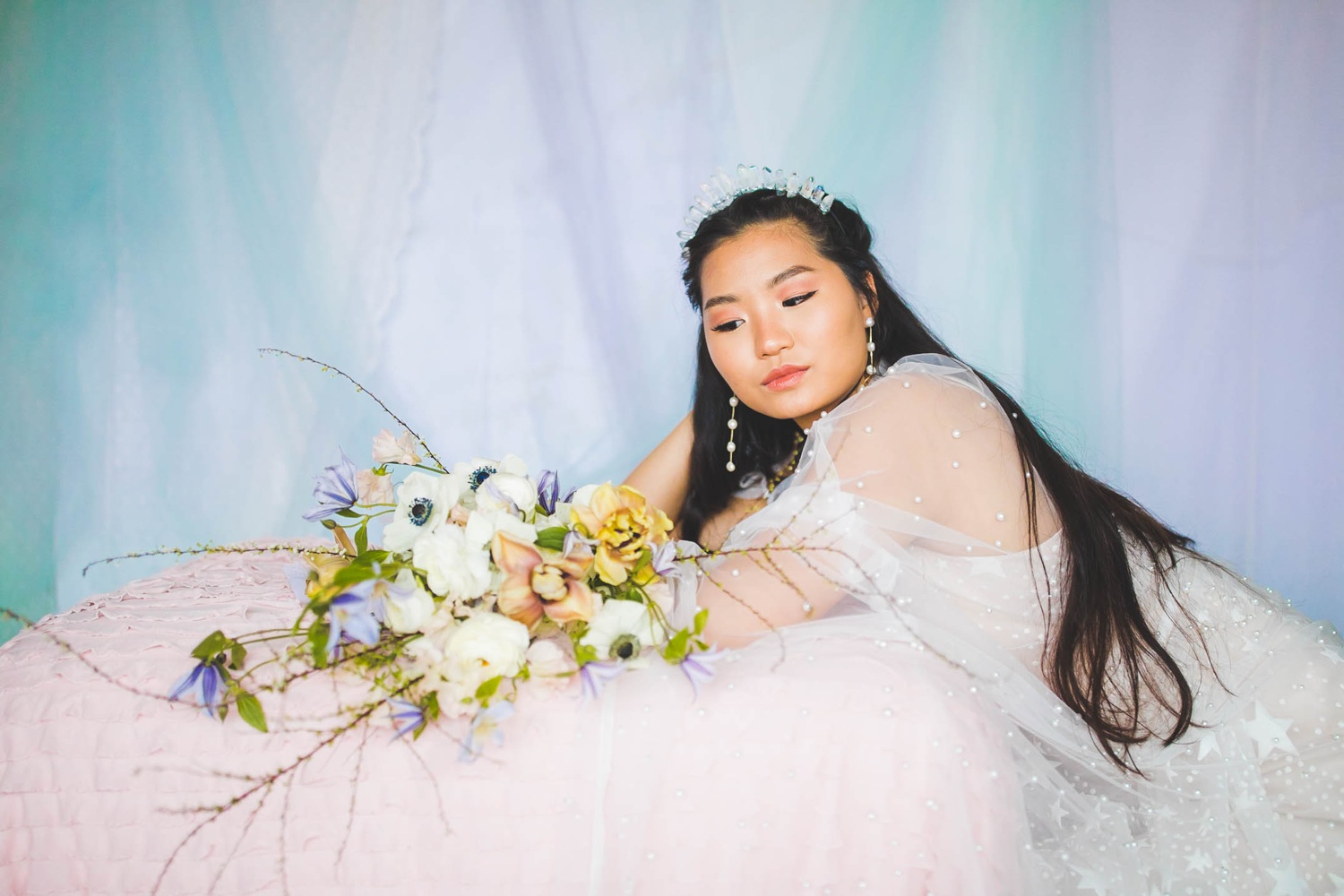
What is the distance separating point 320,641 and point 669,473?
159 cm

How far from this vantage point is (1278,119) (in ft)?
10.2

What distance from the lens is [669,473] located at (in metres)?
2.76

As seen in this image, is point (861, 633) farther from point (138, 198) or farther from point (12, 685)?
point (138, 198)

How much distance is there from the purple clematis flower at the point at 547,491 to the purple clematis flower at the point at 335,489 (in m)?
0.33

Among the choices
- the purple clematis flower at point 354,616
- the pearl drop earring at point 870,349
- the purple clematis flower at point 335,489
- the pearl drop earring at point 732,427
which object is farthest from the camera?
the pearl drop earring at point 732,427

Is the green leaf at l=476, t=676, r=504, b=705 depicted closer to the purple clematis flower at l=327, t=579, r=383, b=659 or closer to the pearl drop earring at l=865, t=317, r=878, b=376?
the purple clematis flower at l=327, t=579, r=383, b=659

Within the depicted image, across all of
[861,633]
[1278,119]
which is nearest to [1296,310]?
[1278,119]

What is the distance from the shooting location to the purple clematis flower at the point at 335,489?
1652 mm

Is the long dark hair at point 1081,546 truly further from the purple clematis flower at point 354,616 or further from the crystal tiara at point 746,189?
the purple clematis flower at point 354,616

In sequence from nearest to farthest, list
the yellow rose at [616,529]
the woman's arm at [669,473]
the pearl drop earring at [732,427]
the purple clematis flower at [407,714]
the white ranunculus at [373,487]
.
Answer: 1. the purple clematis flower at [407,714]
2. the yellow rose at [616,529]
3. the white ranunculus at [373,487]
4. the pearl drop earring at [732,427]
5. the woman's arm at [669,473]

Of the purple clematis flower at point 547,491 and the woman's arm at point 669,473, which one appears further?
the woman's arm at point 669,473

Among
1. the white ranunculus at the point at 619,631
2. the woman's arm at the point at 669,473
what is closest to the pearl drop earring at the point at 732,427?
the woman's arm at the point at 669,473

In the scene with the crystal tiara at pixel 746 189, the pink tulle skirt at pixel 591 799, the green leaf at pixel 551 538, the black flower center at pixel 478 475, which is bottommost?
the pink tulle skirt at pixel 591 799

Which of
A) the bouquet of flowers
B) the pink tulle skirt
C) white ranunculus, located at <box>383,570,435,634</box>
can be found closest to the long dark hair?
the pink tulle skirt
